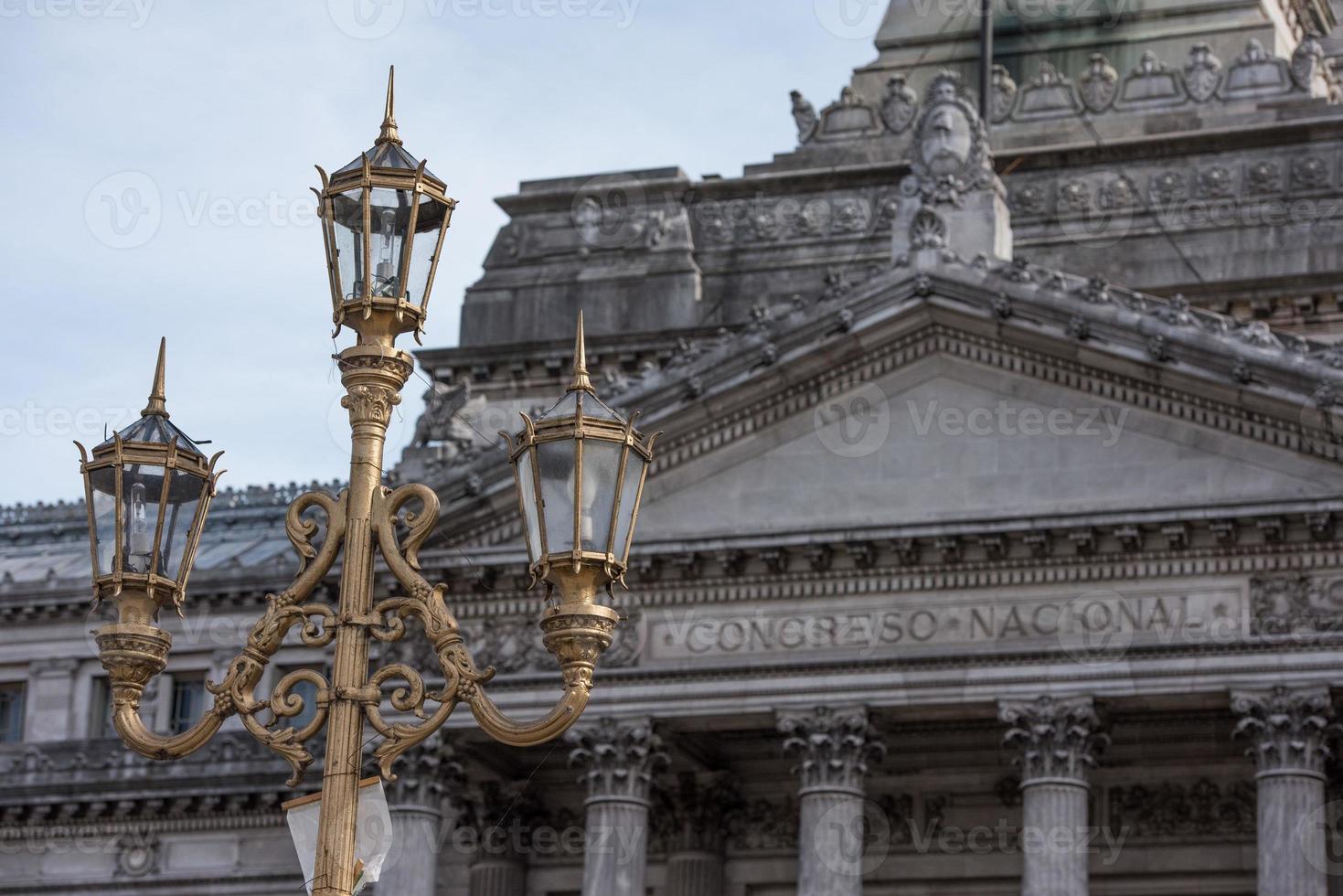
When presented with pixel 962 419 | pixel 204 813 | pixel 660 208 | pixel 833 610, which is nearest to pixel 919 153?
pixel 962 419

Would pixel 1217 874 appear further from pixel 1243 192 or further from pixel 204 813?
pixel 204 813

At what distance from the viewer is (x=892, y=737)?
1948 inches

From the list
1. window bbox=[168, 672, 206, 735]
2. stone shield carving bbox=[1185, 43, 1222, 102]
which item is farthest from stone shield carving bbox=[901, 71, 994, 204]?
window bbox=[168, 672, 206, 735]

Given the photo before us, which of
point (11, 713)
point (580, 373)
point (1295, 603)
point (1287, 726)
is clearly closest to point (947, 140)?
point (1295, 603)

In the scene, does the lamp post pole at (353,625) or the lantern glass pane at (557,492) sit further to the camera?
the lantern glass pane at (557,492)

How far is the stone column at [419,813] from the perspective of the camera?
4803cm

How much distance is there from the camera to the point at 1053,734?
44.8m

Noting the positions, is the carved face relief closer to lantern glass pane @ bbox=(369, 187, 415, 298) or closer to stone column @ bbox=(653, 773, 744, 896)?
stone column @ bbox=(653, 773, 744, 896)

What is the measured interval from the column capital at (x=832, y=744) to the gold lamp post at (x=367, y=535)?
25.1 meters

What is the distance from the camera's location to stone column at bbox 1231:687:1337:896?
42812 mm

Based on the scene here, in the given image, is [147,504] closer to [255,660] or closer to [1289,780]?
[255,660]

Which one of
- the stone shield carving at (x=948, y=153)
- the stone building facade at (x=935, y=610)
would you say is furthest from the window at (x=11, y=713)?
the stone shield carving at (x=948, y=153)

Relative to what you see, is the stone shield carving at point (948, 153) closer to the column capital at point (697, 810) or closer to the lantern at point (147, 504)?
the column capital at point (697, 810)

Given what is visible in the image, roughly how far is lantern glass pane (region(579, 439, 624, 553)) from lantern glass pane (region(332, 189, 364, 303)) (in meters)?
2.28
